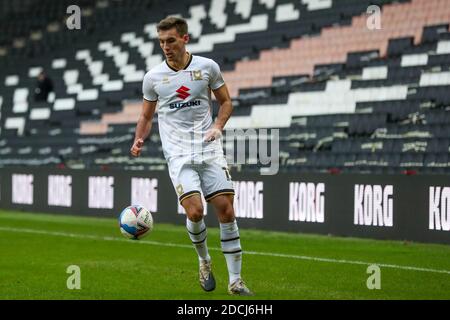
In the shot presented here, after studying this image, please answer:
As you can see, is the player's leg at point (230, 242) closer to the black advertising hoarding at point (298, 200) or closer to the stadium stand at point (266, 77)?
the black advertising hoarding at point (298, 200)

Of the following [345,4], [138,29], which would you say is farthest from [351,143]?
[138,29]

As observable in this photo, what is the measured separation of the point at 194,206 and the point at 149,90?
1093 mm

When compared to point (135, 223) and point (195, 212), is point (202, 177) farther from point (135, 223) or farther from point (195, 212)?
point (135, 223)

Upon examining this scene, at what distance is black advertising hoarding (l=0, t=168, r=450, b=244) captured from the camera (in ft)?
44.8

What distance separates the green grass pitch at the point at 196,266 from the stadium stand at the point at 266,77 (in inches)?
89.6

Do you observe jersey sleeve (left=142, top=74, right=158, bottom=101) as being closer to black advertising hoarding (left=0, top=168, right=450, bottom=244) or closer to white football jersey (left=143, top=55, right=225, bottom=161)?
white football jersey (left=143, top=55, right=225, bottom=161)

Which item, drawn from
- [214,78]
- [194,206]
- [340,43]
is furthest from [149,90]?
[340,43]

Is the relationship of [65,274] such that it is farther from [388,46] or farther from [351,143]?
[388,46]

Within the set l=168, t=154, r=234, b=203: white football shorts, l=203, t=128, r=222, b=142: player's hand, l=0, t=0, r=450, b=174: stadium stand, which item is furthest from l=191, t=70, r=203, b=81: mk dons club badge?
l=0, t=0, r=450, b=174: stadium stand

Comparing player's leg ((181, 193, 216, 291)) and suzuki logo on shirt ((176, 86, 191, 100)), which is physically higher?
suzuki logo on shirt ((176, 86, 191, 100))

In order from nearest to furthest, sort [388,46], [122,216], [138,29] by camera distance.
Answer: [122,216], [388,46], [138,29]

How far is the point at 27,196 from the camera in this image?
2244 centimetres

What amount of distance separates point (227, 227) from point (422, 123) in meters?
8.88

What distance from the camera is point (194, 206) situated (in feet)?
26.7
